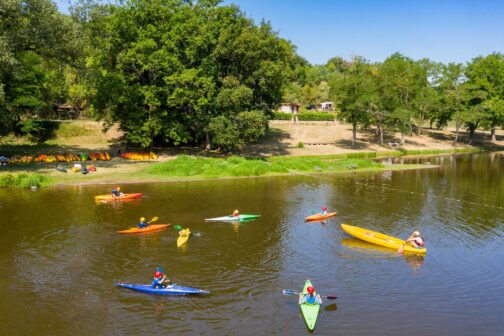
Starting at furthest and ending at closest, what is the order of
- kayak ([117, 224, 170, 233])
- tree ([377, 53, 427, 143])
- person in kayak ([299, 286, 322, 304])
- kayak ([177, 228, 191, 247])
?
tree ([377, 53, 427, 143]), kayak ([117, 224, 170, 233]), kayak ([177, 228, 191, 247]), person in kayak ([299, 286, 322, 304])

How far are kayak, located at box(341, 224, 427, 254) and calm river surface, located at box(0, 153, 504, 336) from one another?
82 cm

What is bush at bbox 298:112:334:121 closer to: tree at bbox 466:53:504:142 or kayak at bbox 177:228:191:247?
tree at bbox 466:53:504:142

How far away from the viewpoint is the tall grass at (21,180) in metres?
46.6

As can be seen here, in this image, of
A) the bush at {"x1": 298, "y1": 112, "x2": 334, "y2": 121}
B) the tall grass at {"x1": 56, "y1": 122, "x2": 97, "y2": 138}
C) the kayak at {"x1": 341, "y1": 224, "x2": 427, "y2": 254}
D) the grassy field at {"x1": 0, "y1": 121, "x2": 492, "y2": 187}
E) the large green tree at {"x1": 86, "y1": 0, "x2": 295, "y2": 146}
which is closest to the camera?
the kayak at {"x1": 341, "y1": 224, "x2": 427, "y2": 254}

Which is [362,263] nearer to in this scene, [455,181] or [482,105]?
[455,181]

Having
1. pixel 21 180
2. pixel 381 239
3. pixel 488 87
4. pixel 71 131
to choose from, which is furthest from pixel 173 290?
pixel 488 87

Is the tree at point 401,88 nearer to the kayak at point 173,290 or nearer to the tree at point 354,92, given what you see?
the tree at point 354,92

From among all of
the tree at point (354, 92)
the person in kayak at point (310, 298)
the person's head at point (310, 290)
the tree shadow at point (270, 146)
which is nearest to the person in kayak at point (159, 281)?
the person in kayak at point (310, 298)

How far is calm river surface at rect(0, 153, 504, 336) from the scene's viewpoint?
65.4ft

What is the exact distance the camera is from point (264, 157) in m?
70.3

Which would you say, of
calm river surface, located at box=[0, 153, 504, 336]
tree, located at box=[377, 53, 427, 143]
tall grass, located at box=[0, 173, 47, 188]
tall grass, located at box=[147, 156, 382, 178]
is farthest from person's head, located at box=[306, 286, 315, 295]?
tree, located at box=[377, 53, 427, 143]

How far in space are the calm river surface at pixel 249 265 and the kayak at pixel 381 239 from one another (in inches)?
32.2

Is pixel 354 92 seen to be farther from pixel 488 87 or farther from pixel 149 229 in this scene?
pixel 149 229

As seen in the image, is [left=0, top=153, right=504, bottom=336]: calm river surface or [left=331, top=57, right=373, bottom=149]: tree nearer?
[left=0, top=153, right=504, bottom=336]: calm river surface
